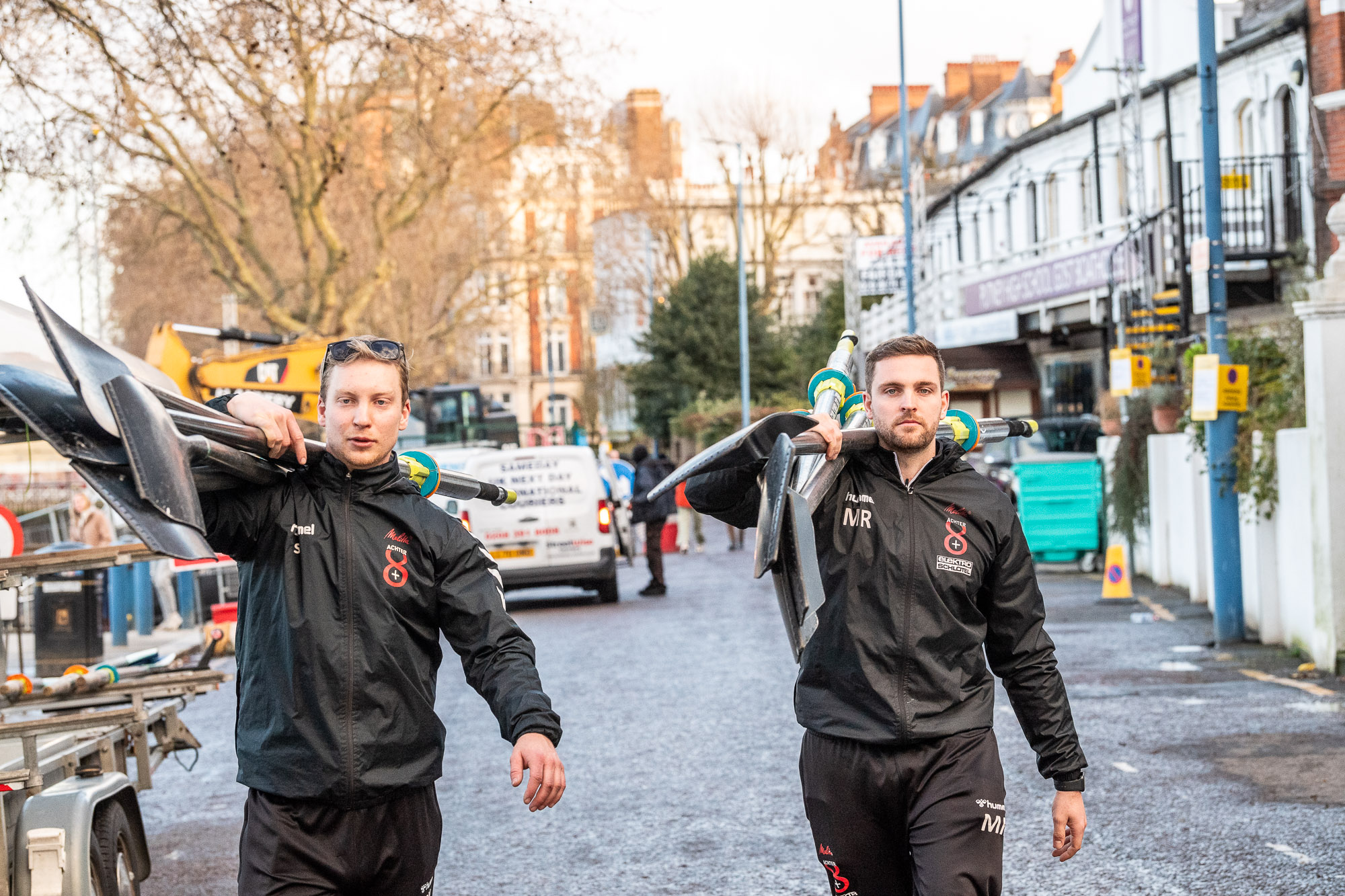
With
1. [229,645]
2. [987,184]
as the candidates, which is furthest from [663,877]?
[987,184]

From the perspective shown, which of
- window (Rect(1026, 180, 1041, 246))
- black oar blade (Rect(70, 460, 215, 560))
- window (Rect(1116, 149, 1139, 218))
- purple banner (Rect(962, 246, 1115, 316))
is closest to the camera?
black oar blade (Rect(70, 460, 215, 560))

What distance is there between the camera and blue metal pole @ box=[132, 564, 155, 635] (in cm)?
1781

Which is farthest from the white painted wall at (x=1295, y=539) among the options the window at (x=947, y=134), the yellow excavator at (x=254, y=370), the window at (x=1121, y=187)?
the window at (x=947, y=134)

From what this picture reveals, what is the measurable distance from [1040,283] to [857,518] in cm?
2985

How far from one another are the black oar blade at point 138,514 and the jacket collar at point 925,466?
1856mm

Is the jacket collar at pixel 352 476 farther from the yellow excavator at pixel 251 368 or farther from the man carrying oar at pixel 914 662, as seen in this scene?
the yellow excavator at pixel 251 368

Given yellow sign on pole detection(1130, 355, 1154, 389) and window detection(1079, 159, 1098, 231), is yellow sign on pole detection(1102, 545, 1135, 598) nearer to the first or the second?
yellow sign on pole detection(1130, 355, 1154, 389)

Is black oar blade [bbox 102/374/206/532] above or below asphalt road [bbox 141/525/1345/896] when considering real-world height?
above

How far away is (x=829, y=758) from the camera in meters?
4.17

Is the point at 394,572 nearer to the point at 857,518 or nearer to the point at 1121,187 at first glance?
the point at 857,518

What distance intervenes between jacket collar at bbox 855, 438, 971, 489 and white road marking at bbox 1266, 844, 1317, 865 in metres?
3.04

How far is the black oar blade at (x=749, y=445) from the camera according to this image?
404 centimetres

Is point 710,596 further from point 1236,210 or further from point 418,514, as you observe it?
point 418,514

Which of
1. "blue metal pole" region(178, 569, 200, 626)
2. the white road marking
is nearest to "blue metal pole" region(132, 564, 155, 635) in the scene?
"blue metal pole" region(178, 569, 200, 626)
